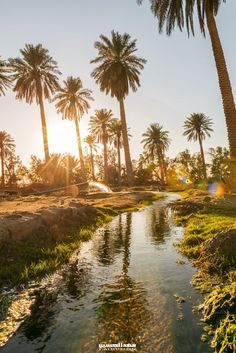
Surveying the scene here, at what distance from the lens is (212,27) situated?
59.7 feet

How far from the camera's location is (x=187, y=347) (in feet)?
12.5

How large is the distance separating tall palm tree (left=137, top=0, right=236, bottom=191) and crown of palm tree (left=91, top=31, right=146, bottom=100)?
76.1ft

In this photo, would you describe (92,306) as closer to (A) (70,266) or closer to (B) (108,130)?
(A) (70,266)

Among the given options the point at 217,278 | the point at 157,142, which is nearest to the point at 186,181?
the point at 157,142

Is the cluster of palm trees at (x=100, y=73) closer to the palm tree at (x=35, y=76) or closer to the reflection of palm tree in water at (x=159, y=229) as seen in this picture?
the palm tree at (x=35, y=76)

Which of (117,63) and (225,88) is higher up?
(117,63)

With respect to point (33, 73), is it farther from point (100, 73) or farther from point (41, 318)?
point (41, 318)

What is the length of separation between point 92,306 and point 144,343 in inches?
55.3

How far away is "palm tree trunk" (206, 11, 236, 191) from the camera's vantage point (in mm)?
16922

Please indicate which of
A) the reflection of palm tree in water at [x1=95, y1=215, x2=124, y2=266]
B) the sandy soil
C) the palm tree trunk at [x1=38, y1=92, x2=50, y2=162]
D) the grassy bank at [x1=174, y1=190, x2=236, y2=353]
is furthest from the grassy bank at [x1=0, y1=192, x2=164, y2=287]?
the palm tree trunk at [x1=38, y1=92, x2=50, y2=162]

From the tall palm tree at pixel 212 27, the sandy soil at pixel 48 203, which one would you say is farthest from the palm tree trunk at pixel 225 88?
the sandy soil at pixel 48 203

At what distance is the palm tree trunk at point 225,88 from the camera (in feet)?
55.5

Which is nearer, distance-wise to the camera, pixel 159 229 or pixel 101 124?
pixel 159 229

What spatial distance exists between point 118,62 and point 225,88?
28.3m
